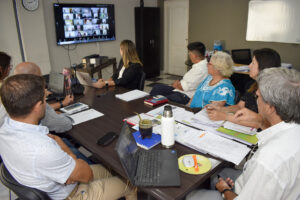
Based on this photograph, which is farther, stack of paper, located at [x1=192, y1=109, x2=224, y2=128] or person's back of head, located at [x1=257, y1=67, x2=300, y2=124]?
stack of paper, located at [x1=192, y1=109, x2=224, y2=128]

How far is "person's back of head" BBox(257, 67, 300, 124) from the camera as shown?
1.00 metres

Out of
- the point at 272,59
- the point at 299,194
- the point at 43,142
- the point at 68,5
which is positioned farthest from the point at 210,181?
the point at 68,5

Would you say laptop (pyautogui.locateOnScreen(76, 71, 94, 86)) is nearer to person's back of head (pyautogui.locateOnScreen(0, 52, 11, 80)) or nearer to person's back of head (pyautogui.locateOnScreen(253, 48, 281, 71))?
person's back of head (pyautogui.locateOnScreen(0, 52, 11, 80))

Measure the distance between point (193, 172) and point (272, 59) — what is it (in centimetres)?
120

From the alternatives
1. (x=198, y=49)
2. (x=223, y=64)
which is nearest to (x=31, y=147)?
(x=223, y=64)

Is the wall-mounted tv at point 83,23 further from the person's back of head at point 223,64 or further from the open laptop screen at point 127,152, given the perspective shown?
the open laptop screen at point 127,152

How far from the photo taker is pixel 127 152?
1.21m

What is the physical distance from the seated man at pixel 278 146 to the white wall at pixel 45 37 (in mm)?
4115

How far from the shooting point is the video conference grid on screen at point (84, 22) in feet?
15.4

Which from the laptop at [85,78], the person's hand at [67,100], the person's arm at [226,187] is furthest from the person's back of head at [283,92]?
the laptop at [85,78]

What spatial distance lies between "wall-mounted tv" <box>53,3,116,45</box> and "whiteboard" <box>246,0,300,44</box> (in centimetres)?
300

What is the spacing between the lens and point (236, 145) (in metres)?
1.39

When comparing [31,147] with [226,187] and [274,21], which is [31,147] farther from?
[274,21]

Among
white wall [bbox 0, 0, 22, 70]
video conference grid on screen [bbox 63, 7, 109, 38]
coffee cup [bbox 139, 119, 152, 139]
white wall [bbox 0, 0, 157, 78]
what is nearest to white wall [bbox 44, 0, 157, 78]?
white wall [bbox 0, 0, 157, 78]
